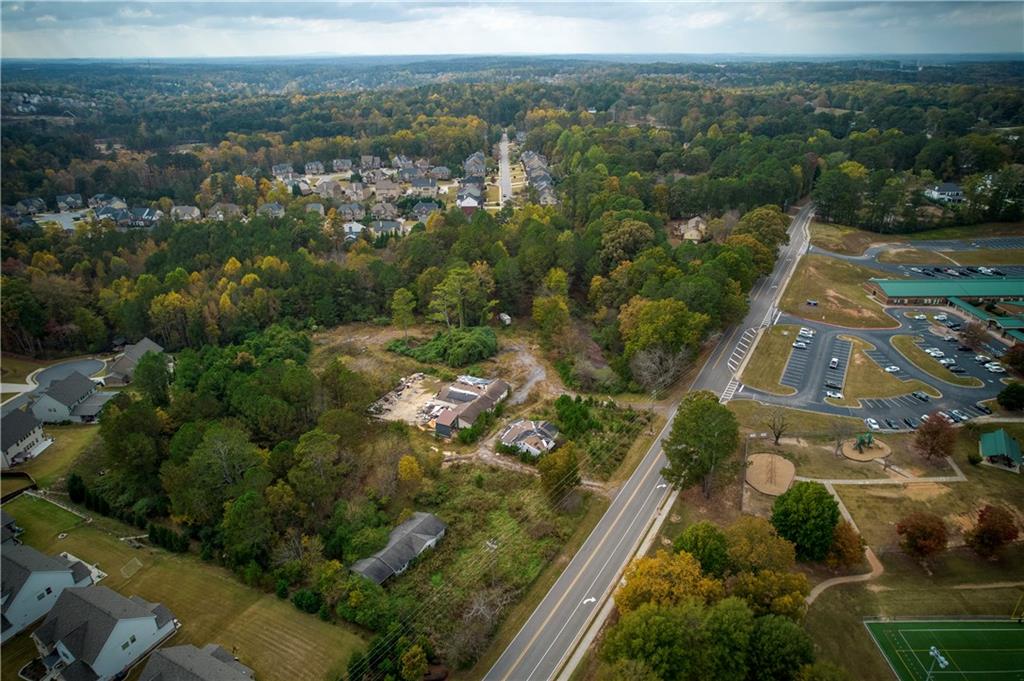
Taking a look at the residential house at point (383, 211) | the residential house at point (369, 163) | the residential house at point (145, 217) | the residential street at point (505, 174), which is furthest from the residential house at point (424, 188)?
the residential house at point (145, 217)

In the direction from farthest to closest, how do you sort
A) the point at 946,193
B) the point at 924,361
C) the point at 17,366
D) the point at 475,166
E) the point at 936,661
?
the point at 475,166
the point at 946,193
the point at 17,366
the point at 924,361
the point at 936,661

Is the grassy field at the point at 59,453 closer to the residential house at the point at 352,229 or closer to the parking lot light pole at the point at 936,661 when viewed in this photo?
the residential house at the point at 352,229

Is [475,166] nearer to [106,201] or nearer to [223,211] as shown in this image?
[223,211]

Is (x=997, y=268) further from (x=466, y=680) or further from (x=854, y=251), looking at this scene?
(x=466, y=680)

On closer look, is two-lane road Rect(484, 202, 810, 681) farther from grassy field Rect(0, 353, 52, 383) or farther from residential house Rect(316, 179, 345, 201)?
residential house Rect(316, 179, 345, 201)

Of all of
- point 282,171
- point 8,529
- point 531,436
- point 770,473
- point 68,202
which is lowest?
point 8,529

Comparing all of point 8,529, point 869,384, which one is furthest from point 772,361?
point 8,529
